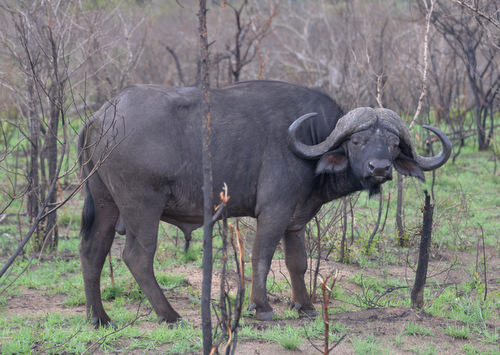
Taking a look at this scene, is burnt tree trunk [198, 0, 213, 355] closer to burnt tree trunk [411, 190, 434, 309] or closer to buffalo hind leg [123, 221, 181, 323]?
buffalo hind leg [123, 221, 181, 323]

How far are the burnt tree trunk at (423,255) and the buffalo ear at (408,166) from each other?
1.69ft

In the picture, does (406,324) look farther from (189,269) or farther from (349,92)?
(349,92)

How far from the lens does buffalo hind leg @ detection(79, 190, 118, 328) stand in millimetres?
4277

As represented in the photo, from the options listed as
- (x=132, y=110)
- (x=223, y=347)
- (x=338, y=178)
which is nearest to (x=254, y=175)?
(x=338, y=178)

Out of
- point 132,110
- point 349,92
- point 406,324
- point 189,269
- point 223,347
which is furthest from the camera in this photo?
point 349,92

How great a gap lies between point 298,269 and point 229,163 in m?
1.01

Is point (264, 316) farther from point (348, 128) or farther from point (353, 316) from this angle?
point (348, 128)

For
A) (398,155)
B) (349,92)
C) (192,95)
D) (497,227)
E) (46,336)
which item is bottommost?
(46,336)

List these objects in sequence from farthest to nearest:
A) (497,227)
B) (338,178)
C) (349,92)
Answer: (349,92)
(497,227)
(338,178)

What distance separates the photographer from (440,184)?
852 cm

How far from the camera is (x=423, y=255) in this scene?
404 cm

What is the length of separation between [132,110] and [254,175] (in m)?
0.97

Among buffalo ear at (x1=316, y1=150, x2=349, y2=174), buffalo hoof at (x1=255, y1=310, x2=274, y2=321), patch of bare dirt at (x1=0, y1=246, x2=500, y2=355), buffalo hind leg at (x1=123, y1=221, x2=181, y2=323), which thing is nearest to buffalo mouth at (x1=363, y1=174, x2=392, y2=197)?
buffalo ear at (x1=316, y1=150, x2=349, y2=174)

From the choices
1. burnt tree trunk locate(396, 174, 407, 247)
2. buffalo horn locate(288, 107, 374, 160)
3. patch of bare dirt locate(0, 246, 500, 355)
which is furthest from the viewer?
burnt tree trunk locate(396, 174, 407, 247)
